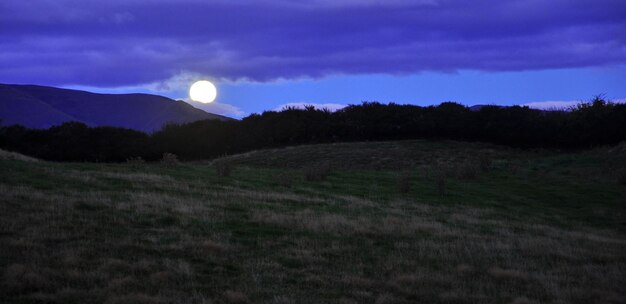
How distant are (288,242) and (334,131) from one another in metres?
42.3

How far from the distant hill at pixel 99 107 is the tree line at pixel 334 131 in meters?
28.7

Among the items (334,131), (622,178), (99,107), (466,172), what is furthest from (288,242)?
(99,107)

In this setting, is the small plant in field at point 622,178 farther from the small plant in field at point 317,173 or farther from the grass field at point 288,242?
the small plant in field at point 317,173

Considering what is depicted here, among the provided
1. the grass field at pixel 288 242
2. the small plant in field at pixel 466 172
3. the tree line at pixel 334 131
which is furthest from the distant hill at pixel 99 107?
the grass field at pixel 288 242

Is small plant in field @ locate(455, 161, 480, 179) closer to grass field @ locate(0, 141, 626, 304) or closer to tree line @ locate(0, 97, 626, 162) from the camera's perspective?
grass field @ locate(0, 141, 626, 304)

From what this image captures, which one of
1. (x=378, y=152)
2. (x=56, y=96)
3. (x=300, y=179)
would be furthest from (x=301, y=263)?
(x=56, y=96)

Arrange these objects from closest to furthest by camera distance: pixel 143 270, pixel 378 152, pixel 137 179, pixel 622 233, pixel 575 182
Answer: pixel 143 270
pixel 622 233
pixel 137 179
pixel 575 182
pixel 378 152

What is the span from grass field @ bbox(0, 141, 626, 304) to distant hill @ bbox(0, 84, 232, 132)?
215ft

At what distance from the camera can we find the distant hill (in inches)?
3236

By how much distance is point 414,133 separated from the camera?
51.8m

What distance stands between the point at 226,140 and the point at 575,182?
115ft

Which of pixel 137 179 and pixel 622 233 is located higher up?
pixel 137 179

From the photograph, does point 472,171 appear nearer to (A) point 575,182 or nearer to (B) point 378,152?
(A) point 575,182

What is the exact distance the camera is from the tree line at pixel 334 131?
46844mm
